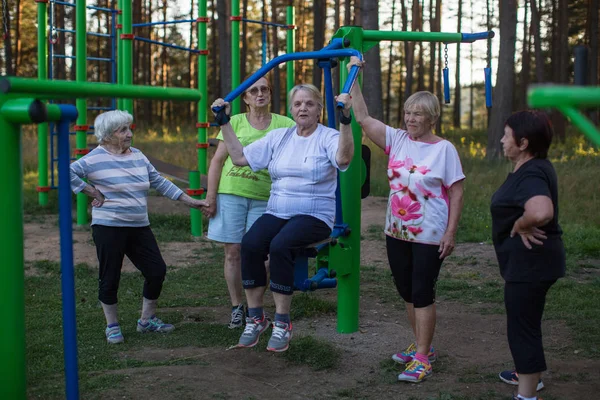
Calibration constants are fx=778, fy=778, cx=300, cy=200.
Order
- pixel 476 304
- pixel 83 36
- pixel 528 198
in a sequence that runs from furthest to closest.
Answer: pixel 83 36 < pixel 476 304 < pixel 528 198

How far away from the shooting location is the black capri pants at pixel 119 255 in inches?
184

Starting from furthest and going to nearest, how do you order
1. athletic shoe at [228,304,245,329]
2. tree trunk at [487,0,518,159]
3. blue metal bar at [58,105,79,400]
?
tree trunk at [487,0,518,159]
athletic shoe at [228,304,245,329]
blue metal bar at [58,105,79,400]

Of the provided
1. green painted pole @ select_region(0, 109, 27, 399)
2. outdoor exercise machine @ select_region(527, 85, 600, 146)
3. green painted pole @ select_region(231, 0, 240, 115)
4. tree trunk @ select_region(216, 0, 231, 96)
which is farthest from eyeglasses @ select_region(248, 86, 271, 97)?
tree trunk @ select_region(216, 0, 231, 96)

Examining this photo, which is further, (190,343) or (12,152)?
(190,343)

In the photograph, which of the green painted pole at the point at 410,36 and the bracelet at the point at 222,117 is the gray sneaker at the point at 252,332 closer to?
the bracelet at the point at 222,117

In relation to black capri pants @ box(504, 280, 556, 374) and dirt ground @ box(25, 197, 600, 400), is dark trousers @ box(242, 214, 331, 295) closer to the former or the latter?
dirt ground @ box(25, 197, 600, 400)

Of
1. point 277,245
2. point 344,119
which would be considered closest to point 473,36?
point 344,119

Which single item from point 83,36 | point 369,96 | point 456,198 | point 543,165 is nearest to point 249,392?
point 456,198

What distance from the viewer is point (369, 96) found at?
1566 cm

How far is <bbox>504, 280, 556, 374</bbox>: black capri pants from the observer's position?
342 centimetres

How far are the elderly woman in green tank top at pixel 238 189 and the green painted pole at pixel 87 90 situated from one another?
94.8 inches

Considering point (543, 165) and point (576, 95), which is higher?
point (576, 95)

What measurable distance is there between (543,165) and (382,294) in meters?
2.94

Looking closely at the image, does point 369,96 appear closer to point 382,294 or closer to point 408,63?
point 382,294
